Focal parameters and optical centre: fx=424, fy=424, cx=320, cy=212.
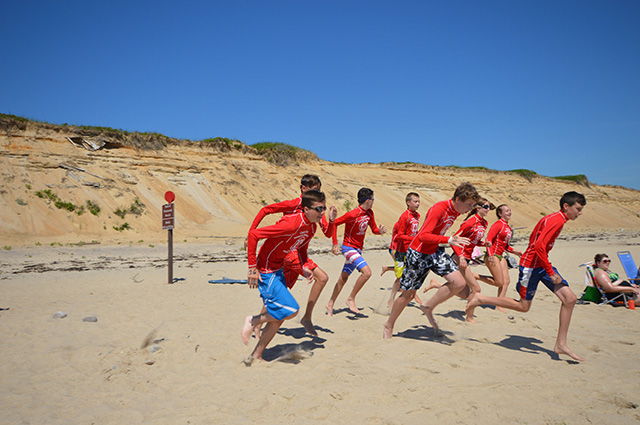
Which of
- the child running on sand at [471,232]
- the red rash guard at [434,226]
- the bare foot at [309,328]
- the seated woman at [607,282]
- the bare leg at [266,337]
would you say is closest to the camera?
the bare leg at [266,337]

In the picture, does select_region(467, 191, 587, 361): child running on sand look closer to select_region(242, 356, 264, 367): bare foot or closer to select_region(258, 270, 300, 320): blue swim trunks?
select_region(258, 270, 300, 320): blue swim trunks

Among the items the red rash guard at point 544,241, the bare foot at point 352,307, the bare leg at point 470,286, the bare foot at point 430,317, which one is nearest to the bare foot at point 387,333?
the bare foot at point 430,317

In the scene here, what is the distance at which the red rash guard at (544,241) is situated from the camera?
497cm

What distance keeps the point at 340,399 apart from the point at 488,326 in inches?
146

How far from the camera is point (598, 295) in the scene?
845cm

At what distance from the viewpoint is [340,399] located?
3.81 metres

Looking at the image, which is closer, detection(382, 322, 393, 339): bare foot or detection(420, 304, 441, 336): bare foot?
detection(382, 322, 393, 339): bare foot

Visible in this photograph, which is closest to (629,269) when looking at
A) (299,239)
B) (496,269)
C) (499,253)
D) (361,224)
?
(499,253)

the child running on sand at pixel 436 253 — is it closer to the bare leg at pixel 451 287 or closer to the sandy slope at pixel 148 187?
the bare leg at pixel 451 287

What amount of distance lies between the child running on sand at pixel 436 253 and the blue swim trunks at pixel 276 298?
1638 mm

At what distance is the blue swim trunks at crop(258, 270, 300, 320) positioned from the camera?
4.66 metres

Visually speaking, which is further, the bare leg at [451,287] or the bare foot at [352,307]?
the bare foot at [352,307]

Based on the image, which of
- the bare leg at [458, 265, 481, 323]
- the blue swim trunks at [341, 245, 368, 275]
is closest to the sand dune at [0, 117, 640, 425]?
the bare leg at [458, 265, 481, 323]

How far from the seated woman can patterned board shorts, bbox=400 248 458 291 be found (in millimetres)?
4579
